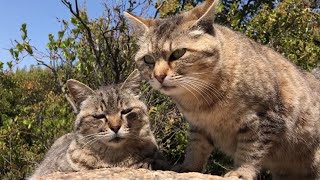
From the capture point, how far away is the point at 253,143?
382 cm

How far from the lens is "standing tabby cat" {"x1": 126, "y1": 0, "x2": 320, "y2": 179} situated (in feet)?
12.5

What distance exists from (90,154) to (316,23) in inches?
215

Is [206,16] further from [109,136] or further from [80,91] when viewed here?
[80,91]

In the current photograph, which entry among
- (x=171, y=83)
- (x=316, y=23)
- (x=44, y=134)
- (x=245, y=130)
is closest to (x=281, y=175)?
(x=245, y=130)

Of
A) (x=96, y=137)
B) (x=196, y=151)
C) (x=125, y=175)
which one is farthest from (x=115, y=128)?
(x=196, y=151)

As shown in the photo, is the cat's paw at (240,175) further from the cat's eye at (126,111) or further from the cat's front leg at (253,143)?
the cat's eye at (126,111)

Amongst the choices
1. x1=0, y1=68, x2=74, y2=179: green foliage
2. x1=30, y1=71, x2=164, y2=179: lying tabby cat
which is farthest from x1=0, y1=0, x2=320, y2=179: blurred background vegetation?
x1=30, y1=71, x2=164, y2=179: lying tabby cat

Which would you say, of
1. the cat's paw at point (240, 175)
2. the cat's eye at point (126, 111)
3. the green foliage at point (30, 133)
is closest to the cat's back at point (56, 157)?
the cat's eye at point (126, 111)

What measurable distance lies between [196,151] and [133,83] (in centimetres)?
89

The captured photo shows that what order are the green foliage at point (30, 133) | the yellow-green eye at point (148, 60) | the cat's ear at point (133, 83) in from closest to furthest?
the yellow-green eye at point (148, 60) → the cat's ear at point (133, 83) → the green foliage at point (30, 133)

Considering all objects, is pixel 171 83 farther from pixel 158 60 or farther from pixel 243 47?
pixel 243 47

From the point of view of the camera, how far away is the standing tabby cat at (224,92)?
12.5 feet

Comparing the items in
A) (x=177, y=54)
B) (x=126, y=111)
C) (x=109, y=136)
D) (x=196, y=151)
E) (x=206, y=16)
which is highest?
(x=206, y=16)

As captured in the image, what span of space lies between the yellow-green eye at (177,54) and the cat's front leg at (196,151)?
74cm
